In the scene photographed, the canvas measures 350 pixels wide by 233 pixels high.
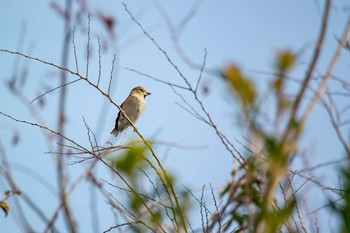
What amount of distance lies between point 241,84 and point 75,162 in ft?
8.11

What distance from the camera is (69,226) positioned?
2102 millimetres

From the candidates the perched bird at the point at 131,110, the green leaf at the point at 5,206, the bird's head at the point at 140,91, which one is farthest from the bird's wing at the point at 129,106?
the green leaf at the point at 5,206

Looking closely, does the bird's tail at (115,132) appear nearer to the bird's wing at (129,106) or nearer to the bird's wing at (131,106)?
the bird's wing at (129,106)

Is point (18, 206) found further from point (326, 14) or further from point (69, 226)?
point (326, 14)

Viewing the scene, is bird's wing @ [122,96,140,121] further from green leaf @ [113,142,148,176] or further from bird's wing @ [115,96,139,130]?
green leaf @ [113,142,148,176]

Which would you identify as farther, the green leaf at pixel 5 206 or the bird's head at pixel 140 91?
the bird's head at pixel 140 91

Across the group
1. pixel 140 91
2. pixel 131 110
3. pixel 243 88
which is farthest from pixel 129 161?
pixel 140 91

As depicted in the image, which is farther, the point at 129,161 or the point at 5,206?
the point at 5,206

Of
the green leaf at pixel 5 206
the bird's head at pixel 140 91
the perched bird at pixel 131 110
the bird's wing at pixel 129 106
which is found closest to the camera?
the green leaf at pixel 5 206

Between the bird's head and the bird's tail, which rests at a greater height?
the bird's head

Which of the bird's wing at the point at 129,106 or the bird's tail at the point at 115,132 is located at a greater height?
the bird's wing at the point at 129,106

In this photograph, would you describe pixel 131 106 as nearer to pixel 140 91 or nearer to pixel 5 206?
pixel 140 91

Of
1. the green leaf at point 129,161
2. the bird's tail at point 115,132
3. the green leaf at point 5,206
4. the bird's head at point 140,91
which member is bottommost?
the green leaf at point 129,161

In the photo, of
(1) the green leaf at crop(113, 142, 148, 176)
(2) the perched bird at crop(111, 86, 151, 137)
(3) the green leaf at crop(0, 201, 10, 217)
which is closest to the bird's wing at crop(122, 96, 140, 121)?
(2) the perched bird at crop(111, 86, 151, 137)
